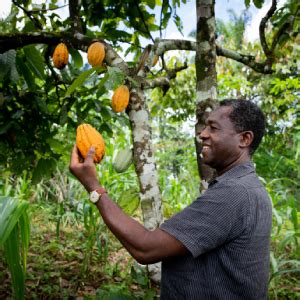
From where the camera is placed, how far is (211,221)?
985 mm

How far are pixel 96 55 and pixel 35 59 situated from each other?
32 cm

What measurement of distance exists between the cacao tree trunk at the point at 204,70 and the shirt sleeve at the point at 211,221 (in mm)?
513

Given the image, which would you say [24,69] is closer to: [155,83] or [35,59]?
[35,59]

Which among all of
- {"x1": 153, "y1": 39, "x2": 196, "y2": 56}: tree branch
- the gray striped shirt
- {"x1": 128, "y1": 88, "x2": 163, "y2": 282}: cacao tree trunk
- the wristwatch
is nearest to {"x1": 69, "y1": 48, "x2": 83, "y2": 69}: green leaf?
{"x1": 153, "y1": 39, "x2": 196, "y2": 56}: tree branch

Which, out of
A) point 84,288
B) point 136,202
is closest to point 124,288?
point 84,288

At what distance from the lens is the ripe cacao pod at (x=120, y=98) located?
1448 mm

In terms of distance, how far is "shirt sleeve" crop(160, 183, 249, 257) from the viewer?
979 millimetres

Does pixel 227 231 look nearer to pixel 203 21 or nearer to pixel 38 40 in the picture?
pixel 203 21

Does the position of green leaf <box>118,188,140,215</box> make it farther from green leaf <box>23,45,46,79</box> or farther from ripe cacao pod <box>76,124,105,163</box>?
green leaf <box>23,45,46,79</box>

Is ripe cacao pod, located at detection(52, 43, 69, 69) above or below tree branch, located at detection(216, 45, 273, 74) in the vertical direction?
above

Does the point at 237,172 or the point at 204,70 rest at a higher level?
the point at 204,70

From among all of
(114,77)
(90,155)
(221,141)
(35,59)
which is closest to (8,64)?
(35,59)

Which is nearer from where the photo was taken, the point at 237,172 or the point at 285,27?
the point at 237,172

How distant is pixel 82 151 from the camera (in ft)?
3.77
